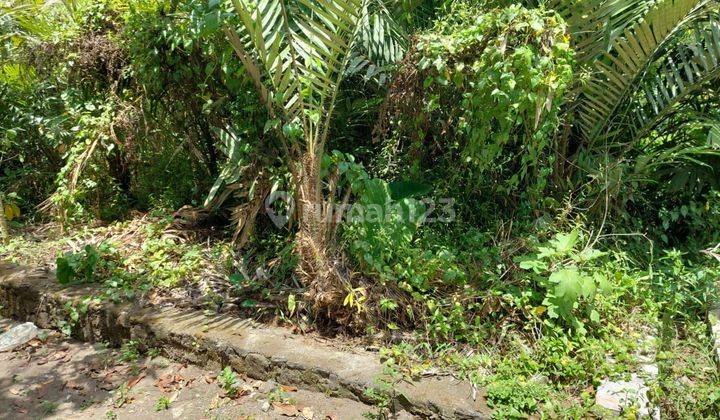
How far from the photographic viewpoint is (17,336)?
13.3 feet

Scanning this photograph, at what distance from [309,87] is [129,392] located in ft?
6.69

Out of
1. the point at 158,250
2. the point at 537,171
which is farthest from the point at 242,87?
the point at 537,171

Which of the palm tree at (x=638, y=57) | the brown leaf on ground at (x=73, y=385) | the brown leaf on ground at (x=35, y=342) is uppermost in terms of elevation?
the palm tree at (x=638, y=57)

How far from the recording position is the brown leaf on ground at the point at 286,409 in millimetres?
2980

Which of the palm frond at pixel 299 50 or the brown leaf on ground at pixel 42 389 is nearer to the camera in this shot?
the palm frond at pixel 299 50

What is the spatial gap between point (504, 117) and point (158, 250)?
2.81 metres

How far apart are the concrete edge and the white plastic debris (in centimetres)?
10

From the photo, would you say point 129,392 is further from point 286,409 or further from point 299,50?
point 299,50

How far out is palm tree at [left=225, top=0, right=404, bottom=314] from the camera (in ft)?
10.8

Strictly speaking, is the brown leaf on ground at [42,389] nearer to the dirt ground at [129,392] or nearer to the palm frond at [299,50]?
the dirt ground at [129,392]

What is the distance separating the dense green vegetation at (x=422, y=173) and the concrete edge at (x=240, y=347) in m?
0.14

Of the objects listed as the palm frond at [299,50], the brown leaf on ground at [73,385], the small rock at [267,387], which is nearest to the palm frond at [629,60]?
the palm frond at [299,50]

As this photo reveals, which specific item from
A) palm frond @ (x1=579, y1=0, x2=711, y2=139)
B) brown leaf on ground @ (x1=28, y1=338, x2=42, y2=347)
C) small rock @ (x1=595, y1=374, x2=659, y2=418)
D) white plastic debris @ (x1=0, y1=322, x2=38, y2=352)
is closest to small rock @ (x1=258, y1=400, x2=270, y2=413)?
small rock @ (x1=595, y1=374, x2=659, y2=418)

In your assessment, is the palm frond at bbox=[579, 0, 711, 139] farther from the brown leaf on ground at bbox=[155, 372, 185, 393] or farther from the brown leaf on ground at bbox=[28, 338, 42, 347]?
the brown leaf on ground at bbox=[28, 338, 42, 347]
